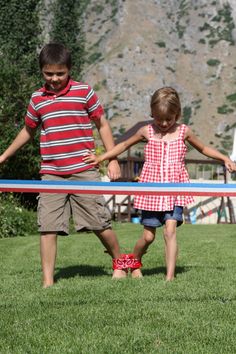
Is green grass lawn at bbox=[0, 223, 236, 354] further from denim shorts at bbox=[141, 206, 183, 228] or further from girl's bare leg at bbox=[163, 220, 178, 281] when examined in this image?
denim shorts at bbox=[141, 206, 183, 228]

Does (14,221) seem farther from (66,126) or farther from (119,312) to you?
(119,312)

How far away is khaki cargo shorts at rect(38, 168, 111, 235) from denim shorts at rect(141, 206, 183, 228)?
0.44 meters

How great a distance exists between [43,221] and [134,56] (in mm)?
112268

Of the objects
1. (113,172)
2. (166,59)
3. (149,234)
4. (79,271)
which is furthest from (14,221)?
(166,59)

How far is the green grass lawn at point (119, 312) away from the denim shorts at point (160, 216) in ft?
1.61

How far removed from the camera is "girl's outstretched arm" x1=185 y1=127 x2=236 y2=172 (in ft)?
18.7

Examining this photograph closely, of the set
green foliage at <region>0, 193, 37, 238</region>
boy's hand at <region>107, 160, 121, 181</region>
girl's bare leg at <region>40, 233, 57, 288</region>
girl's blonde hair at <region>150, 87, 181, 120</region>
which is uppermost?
girl's blonde hair at <region>150, 87, 181, 120</region>

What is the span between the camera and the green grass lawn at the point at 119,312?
394cm

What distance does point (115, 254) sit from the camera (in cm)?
685

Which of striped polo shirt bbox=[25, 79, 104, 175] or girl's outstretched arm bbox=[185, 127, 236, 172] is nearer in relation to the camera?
girl's outstretched arm bbox=[185, 127, 236, 172]

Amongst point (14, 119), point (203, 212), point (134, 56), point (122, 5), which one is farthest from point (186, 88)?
point (14, 119)

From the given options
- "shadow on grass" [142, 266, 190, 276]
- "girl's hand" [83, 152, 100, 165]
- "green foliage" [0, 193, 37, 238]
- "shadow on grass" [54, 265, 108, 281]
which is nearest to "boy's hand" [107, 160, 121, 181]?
"girl's hand" [83, 152, 100, 165]

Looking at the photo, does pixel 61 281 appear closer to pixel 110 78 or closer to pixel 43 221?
pixel 43 221

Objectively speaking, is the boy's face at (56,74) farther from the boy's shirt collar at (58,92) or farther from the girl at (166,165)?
the girl at (166,165)
